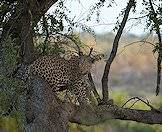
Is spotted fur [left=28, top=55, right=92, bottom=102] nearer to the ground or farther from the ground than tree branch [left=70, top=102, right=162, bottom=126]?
farther from the ground

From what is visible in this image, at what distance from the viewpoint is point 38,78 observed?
4762mm

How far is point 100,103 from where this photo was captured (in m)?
5.18

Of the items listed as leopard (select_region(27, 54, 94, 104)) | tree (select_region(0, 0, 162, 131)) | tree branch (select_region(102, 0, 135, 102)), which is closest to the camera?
tree (select_region(0, 0, 162, 131))

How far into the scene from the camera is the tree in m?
4.66

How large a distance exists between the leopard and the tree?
0.39 feet

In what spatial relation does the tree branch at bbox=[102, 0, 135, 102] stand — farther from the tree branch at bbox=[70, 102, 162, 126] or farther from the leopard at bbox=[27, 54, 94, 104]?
the leopard at bbox=[27, 54, 94, 104]

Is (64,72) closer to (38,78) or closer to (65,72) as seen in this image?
(65,72)

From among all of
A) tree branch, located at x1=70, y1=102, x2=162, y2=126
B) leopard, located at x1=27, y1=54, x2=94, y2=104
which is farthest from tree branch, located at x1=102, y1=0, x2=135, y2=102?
leopard, located at x1=27, y1=54, x2=94, y2=104

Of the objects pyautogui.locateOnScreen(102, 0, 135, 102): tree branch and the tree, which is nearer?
the tree

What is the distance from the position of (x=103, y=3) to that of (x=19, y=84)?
185cm

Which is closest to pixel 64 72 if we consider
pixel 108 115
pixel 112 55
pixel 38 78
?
pixel 38 78

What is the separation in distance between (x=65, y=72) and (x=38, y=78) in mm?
272

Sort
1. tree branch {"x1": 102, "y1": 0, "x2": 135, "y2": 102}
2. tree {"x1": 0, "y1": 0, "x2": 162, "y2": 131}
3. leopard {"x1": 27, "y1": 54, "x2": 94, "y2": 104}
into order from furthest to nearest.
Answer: tree branch {"x1": 102, "y1": 0, "x2": 135, "y2": 102} → leopard {"x1": 27, "y1": 54, "x2": 94, "y2": 104} → tree {"x1": 0, "y1": 0, "x2": 162, "y2": 131}

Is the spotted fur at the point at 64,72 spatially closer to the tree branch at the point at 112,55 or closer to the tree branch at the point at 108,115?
the tree branch at the point at 108,115
